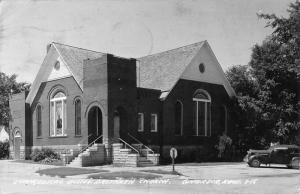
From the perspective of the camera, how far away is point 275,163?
2805cm

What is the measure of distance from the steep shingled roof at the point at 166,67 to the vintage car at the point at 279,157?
30.8ft

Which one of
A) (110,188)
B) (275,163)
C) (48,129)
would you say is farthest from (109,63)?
(110,188)

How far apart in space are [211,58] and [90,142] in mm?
13254

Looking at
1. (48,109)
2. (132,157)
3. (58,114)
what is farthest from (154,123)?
(48,109)

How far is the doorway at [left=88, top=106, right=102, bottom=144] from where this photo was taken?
32072 mm

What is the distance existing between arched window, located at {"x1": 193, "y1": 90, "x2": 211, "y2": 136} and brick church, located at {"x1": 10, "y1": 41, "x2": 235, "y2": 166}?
0.08m

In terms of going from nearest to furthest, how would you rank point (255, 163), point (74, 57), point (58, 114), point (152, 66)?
point (255, 163) → point (74, 57) → point (58, 114) → point (152, 66)

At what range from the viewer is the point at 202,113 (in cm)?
3825

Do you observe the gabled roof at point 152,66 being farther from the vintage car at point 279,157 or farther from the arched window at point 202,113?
the vintage car at point 279,157

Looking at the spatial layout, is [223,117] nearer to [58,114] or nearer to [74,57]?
[74,57]

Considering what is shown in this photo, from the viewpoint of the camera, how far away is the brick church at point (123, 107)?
30141 mm

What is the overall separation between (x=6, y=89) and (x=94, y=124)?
13.3m

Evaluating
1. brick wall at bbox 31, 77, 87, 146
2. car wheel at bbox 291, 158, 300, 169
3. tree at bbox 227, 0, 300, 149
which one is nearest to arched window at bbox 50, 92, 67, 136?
brick wall at bbox 31, 77, 87, 146

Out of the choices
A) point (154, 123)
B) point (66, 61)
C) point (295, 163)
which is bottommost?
point (295, 163)
